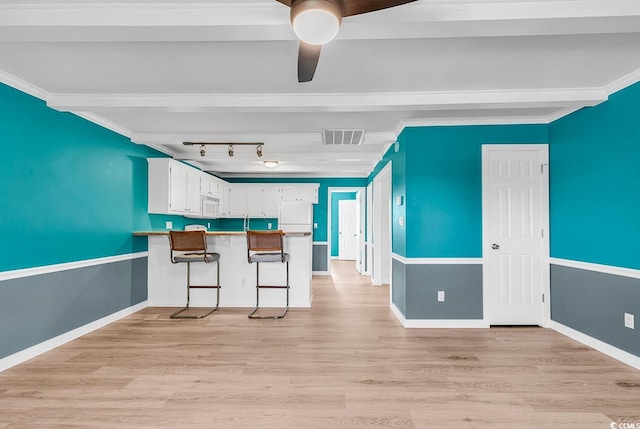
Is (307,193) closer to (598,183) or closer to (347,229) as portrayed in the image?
(347,229)

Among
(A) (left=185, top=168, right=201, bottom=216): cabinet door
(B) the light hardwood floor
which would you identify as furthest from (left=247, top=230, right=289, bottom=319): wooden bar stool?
(A) (left=185, top=168, right=201, bottom=216): cabinet door

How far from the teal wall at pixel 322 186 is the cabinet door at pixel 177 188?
273 centimetres

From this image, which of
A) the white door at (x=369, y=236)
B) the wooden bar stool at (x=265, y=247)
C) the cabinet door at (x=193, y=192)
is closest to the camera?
the wooden bar stool at (x=265, y=247)

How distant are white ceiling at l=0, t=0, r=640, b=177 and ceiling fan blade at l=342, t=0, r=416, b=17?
1.03 ft

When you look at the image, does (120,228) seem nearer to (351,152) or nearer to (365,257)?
(351,152)

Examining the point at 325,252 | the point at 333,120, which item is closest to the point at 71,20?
the point at 333,120

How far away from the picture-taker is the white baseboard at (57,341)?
275cm

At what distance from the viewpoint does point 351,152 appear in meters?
5.74

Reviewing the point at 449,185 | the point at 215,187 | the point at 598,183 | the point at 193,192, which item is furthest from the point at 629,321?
the point at 215,187

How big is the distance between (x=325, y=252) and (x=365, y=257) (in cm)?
96

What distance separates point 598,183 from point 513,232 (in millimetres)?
944

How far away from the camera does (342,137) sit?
4.40 meters

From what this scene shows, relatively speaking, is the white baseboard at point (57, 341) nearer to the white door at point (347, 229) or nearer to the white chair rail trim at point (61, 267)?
the white chair rail trim at point (61, 267)

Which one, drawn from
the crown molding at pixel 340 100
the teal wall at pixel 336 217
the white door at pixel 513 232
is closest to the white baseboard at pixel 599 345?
the white door at pixel 513 232
